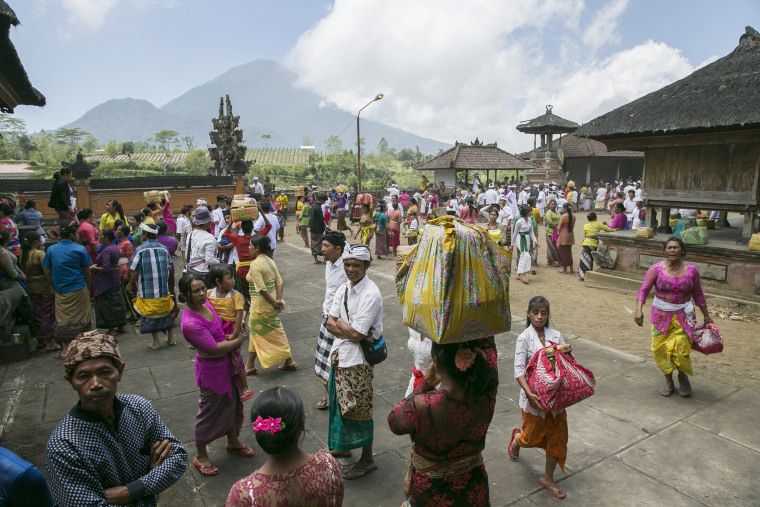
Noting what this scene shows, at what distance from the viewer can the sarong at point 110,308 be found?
23.1 ft

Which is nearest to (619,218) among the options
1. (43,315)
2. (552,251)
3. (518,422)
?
(552,251)

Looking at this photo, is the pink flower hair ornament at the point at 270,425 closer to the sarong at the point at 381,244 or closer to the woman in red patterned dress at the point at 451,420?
the woman in red patterned dress at the point at 451,420

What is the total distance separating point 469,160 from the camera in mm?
29453

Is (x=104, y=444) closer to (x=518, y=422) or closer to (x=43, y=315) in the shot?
(x=518, y=422)

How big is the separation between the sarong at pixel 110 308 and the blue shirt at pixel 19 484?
5.95m

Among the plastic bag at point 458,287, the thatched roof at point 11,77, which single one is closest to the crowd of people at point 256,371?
the plastic bag at point 458,287

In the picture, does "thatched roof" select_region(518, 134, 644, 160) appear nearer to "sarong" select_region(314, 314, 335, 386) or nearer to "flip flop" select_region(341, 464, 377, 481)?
"sarong" select_region(314, 314, 335, 386)

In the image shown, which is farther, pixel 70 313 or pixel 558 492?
pixel 70 313

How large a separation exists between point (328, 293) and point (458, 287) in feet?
9.29

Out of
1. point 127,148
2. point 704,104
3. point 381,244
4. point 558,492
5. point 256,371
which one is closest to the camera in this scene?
point 558,492

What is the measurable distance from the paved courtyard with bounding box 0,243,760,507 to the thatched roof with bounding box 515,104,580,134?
27.1 m

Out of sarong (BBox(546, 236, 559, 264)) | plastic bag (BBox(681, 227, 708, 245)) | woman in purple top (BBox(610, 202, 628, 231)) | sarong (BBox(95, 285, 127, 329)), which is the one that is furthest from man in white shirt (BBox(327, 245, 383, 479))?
sarong (BBox(546, 236, 559, 264))

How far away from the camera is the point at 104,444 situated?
2051 mm

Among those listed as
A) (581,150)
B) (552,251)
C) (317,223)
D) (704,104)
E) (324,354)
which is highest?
(581,150)
